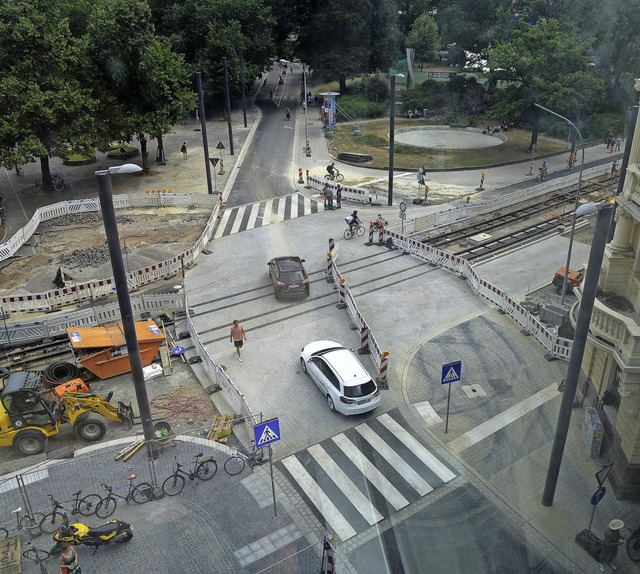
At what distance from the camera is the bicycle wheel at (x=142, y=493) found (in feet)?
46.5

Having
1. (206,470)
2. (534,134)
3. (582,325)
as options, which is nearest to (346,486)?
(206,470)

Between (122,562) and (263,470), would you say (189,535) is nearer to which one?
(122,562)

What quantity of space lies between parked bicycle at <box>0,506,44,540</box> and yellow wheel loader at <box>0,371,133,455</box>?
254cm

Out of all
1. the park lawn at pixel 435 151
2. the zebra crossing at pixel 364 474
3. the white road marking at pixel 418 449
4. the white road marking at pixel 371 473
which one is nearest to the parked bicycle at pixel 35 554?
the zebra crossing at pixel 364 474

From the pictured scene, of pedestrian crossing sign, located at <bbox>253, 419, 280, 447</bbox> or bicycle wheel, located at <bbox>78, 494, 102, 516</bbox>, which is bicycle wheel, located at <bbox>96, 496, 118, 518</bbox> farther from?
pedestrian crossing sign, located at <bbox>253, 419, 280, 447</bbox>

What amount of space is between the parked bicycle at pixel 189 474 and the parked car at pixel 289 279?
1016 centimetres

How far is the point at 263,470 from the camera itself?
15.2 meters

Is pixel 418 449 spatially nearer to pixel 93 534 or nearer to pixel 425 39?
pixel 93 534

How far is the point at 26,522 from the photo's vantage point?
13.5 meters

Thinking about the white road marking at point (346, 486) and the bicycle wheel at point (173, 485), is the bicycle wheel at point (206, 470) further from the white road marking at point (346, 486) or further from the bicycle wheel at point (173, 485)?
the white road marking at point (346, 486)

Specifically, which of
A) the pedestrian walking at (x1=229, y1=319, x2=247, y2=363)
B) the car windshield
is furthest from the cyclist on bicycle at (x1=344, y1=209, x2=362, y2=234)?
the car windshield

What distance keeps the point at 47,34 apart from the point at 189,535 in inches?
1259

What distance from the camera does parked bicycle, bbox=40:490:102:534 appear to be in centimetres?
1337

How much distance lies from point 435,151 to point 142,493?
42056 millimetres
